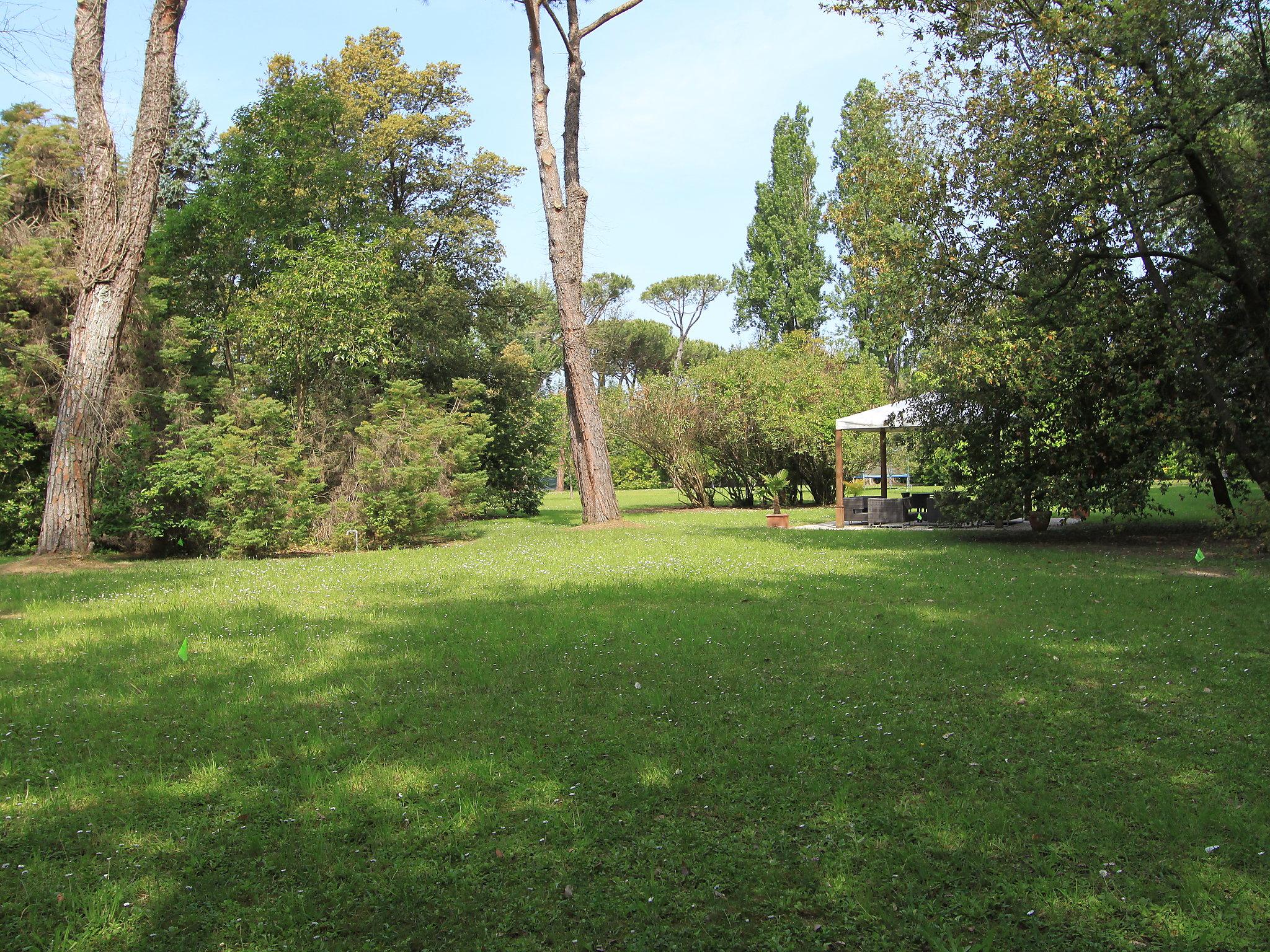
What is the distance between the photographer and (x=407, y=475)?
598 inches

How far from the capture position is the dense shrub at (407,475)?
15.3 metres

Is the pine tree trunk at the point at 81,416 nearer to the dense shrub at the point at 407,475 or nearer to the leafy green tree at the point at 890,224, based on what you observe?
the dense shrub at the point at 407,475

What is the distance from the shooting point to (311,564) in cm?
1278

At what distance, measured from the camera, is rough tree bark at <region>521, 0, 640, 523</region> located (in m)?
18.7

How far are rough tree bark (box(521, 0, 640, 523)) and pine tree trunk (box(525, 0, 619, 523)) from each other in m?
0.01

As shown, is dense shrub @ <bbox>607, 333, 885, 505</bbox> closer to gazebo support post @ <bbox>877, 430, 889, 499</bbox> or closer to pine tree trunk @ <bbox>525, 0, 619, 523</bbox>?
gazebo support post @ <bbox>877, 430, 889, 499</bbox>

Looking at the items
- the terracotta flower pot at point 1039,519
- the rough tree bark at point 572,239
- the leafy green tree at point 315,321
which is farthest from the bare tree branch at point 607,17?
the terracotta flower pot at point 1039,519

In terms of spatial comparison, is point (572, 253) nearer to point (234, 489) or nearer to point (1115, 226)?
point (234, 489)

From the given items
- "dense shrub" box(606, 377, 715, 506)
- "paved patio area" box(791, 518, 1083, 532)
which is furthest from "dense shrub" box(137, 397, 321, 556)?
"dense shrub" box(606, 377, 715, 506)

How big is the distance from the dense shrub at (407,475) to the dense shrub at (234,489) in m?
0.92

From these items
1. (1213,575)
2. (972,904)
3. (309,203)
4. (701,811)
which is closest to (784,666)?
(701,811)

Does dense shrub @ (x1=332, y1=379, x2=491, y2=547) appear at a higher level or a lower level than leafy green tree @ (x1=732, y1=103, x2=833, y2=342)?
lower

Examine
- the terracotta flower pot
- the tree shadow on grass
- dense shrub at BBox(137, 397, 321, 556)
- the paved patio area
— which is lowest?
the tree shadow on grass

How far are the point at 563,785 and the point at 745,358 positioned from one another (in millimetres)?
23704
